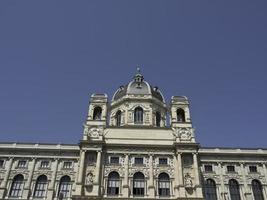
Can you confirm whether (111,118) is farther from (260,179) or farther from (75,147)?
(260,179)

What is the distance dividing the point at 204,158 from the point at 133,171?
11080 millimetres

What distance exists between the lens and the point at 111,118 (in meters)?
54.6

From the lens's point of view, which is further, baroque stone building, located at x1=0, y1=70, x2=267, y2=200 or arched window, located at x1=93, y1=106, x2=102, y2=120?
arched window, located at x1=93, y1=106, x2=102, y2=120

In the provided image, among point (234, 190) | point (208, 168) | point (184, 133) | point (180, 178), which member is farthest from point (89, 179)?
point (234, 190)

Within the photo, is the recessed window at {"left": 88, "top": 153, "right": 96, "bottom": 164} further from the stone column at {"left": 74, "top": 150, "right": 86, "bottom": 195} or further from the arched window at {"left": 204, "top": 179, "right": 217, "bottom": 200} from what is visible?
the arched window at {"left": 204, "top": 179, "right": 217, "bottom": 200}

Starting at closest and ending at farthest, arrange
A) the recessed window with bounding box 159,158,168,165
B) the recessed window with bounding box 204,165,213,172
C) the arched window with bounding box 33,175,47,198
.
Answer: the arched window with bounding box 33,175,47,198, the recessed window with bounding box 159,158,168,165, the recessed window with bounding box 204,165,213,172

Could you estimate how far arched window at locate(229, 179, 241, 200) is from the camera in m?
41.8

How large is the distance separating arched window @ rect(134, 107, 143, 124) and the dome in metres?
3.81

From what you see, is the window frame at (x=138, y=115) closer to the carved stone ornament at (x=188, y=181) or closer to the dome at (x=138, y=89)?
the dome at (x=138, y=89)

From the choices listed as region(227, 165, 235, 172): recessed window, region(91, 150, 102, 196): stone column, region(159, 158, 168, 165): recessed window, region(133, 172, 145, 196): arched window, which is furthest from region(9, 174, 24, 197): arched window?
region(227, 165, 235, 172): recessed window

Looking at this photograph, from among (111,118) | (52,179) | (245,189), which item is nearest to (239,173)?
(245,189)

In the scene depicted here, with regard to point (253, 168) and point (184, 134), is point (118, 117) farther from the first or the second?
point (253, 168)

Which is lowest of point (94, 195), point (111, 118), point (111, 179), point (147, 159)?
point (94, 195)

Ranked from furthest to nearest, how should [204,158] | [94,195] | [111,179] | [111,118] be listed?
1. [111,118]
2. [204,158]
3. [111,179]
4. [94,195]
